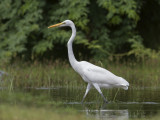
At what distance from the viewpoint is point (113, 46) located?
1761cm

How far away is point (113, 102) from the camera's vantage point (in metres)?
10.4

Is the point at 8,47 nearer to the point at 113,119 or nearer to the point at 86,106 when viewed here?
the point at 86,106

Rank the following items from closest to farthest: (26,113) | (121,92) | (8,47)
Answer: (26,113)
(121,92)
(8,47)

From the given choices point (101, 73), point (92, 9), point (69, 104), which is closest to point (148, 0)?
point (92, 9)

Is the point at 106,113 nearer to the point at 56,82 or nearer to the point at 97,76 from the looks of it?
the point at 97,76

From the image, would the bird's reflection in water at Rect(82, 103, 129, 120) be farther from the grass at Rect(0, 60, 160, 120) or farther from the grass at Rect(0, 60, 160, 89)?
the grass at Rect(0, 60, 160, 89)

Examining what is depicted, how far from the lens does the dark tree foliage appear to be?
16.5m

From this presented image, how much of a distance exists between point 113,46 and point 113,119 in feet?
32.7

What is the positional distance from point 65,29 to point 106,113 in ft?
33.5

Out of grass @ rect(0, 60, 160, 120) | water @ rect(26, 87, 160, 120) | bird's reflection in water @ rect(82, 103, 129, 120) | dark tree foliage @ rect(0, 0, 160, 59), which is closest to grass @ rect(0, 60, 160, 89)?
grass @ rect(0, 60, 160, 120)

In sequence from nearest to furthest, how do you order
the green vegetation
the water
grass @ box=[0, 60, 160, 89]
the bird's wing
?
the water < the bird's wing < grass @ box=[0, 60, 160, 89] < the green vegetation

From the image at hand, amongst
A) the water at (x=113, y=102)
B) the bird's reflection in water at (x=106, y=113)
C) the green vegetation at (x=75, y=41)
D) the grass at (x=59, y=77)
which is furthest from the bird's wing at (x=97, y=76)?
the grass at (x=59, y=77)

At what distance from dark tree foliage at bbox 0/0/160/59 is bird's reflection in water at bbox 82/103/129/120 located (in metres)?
7.24

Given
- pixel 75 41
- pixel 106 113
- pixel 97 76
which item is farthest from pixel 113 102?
pixel 75 41
